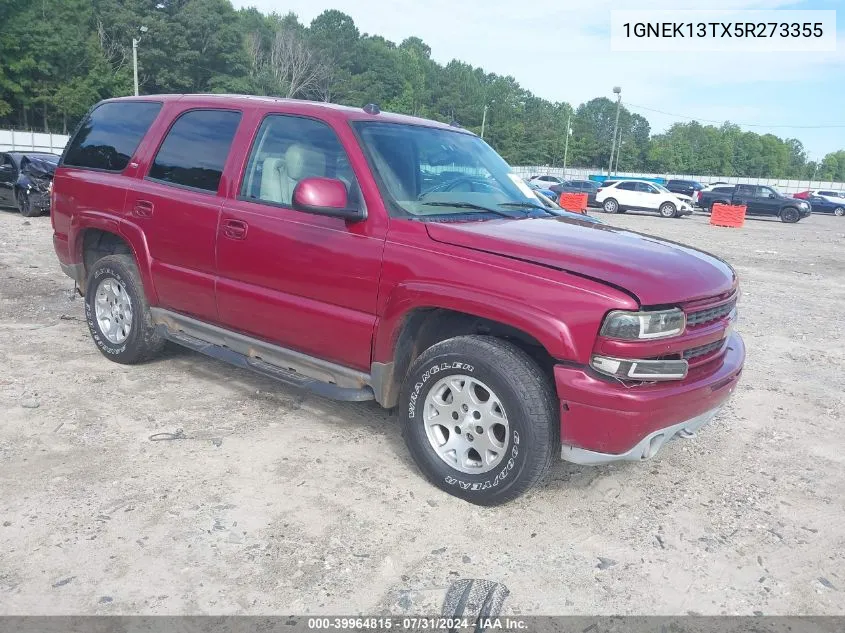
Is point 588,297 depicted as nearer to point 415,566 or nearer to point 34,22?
point 415,566

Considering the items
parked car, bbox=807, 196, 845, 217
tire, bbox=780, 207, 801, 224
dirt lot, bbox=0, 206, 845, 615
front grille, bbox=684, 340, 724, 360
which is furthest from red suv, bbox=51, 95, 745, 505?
parked car, bbox=807, 196, 845, 217

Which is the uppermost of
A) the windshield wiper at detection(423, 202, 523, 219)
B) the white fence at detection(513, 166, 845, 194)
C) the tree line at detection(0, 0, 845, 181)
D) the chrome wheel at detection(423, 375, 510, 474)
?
the tree line at detection(0, 0, 845, 181)

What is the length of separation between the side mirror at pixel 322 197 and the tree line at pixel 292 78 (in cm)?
230

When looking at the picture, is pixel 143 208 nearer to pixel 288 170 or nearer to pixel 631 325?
pixel 288 170

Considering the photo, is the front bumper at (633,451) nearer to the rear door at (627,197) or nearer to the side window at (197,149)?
the side window at (197,149)

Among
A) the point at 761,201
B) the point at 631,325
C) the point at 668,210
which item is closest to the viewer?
the point at 631,325

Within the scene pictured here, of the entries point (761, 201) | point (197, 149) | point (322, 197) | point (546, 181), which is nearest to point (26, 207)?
point (197, 149)

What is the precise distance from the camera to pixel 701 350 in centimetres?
339

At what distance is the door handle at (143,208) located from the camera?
15.6 ft

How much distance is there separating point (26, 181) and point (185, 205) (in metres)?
11.5

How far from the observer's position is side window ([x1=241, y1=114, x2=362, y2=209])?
396 cm

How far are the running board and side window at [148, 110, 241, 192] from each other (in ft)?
3.04

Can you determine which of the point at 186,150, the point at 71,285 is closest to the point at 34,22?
the point at 71,285

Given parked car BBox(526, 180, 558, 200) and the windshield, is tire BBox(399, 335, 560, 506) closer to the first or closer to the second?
the windshield
